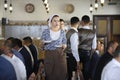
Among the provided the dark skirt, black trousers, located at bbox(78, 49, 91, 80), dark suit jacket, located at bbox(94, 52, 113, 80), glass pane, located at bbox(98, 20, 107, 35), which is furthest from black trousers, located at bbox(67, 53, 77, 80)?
glass pane, located at bbox(98, 20, 107, 35)

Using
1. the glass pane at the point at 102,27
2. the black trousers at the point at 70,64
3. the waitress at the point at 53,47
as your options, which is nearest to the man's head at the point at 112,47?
the waitress at the point at 53,47

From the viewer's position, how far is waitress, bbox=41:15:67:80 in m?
5.00

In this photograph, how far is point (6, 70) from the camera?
12.2ft

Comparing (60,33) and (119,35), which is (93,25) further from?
(60,33)

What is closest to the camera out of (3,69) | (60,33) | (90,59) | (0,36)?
(3,69)

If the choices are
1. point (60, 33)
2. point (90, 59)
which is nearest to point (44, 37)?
point (60, 33)

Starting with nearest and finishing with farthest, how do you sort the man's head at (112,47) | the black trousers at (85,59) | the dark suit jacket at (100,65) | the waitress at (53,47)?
the dark suit jacket at (100,65) < the man's head at (112,47) < the waitress at (53,47) < the black trousers at (85,59)

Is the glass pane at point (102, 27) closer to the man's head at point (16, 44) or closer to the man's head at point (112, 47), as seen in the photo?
the man's head at point (16, 44)

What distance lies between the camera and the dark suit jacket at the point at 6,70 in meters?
3.69

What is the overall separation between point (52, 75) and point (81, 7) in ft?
36.5

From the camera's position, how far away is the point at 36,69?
6.63m

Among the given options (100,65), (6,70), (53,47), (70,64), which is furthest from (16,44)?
(100,65)

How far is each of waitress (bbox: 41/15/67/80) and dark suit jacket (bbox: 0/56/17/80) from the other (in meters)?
1.25

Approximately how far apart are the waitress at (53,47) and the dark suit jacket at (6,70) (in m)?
1.25
